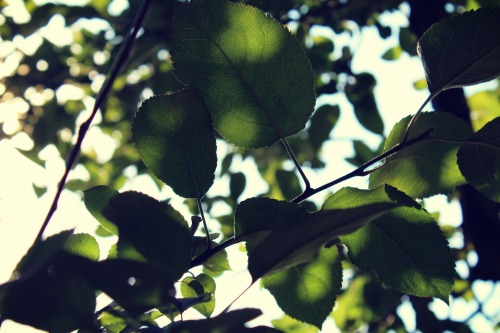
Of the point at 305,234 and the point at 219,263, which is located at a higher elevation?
the point at 305,234

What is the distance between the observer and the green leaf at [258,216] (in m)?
0.58

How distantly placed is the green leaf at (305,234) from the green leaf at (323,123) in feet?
4.54

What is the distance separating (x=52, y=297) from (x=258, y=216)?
10.0 inches

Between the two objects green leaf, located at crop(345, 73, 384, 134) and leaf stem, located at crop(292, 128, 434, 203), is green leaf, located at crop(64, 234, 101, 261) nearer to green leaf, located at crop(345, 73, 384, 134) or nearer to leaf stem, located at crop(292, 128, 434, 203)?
leaf stem, located at crop(292, 128, 434, 203)

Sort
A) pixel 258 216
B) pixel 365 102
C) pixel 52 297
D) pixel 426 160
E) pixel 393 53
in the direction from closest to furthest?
pixel 52 297, pixel 258 216, pixel 426 160, pixel 365 102, pixel 393 53

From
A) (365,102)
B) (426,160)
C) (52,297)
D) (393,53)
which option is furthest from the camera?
(393,53)

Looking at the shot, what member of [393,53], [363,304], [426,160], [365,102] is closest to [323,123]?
[365,102]

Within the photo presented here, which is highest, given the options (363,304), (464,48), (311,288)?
(464,48)

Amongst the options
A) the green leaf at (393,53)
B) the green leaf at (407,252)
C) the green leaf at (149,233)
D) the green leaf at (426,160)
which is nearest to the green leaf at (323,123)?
the green leaf at (393,53)

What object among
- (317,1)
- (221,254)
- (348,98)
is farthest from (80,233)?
(317,1)

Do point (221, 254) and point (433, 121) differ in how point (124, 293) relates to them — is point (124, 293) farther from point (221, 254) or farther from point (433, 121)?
point (433, 121)

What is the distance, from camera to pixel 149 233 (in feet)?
1.60

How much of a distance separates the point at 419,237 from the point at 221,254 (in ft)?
0.95

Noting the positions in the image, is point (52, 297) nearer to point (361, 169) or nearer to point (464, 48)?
point (361, 169)
